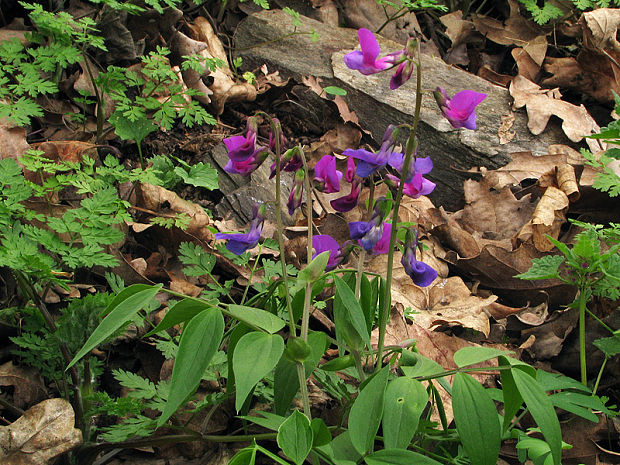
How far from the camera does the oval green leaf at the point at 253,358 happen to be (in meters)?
1.24

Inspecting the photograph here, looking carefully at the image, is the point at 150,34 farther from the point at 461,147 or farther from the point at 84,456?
the point at 84,456

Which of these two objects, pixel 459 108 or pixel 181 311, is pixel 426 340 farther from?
pixel 181 311

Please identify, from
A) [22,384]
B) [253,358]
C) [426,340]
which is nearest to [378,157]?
[253,358]

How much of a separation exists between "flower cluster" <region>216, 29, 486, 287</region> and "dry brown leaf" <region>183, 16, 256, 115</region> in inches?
85.8

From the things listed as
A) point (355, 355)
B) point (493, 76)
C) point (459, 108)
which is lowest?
point (493, 76)

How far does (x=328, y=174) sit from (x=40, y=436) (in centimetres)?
124

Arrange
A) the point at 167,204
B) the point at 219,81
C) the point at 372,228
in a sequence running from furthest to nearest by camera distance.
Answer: the point at 219,81 < the point at 167,204 < the point at 372,228

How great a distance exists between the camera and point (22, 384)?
6.85ft

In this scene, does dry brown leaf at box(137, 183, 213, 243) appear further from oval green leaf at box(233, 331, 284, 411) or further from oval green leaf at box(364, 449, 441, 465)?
oval green leaf at box(364, 449, 441, 465)

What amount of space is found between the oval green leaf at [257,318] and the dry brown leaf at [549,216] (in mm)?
2247

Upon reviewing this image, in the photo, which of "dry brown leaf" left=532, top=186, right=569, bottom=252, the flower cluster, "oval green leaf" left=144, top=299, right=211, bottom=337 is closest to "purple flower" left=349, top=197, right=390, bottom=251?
the flower cluster

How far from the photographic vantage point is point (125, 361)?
2334 mm

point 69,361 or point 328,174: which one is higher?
point 328,174

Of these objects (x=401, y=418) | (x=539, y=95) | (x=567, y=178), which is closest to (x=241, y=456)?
(x=401, y=418)
